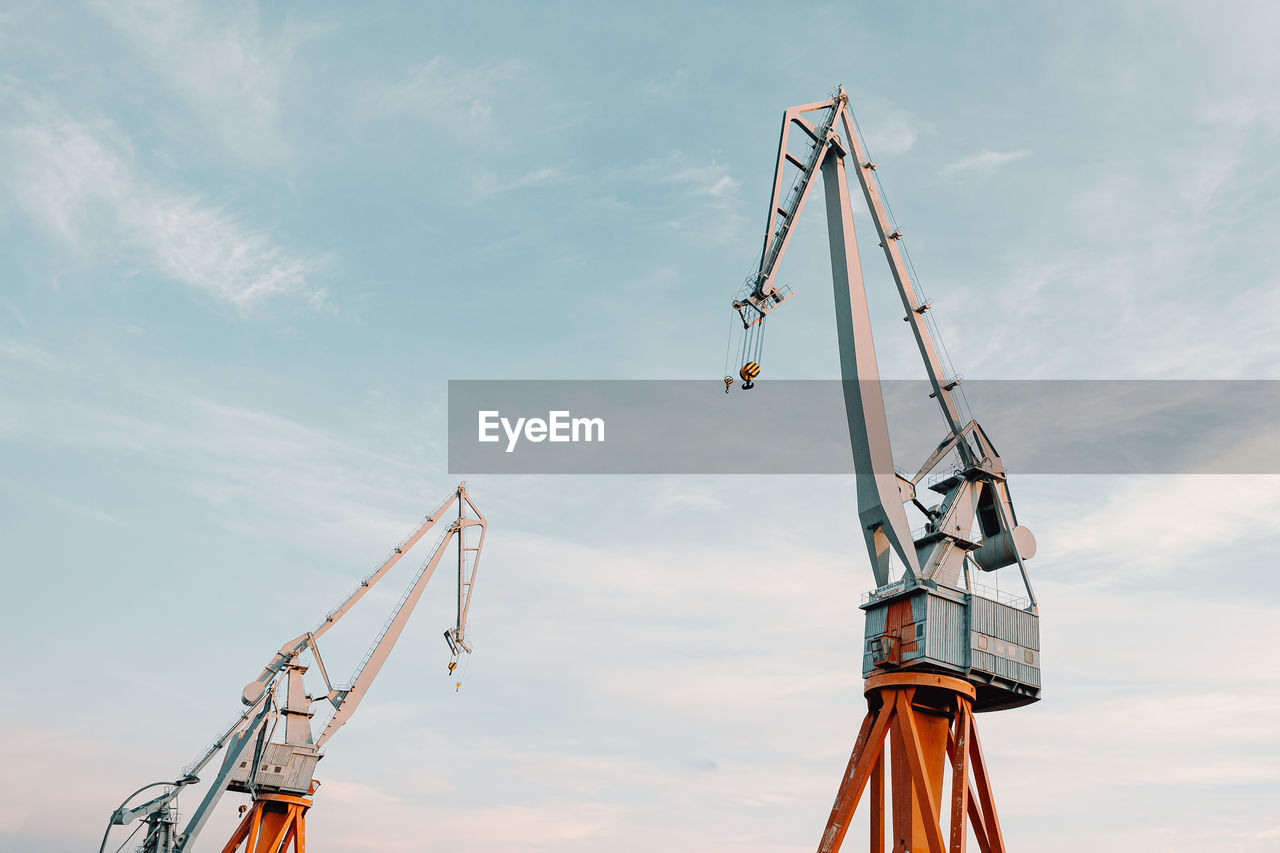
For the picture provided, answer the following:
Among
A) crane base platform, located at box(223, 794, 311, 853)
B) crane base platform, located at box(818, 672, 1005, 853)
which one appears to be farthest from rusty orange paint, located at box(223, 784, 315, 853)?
crane base platform, located at box(818, 672, 1005, 853)

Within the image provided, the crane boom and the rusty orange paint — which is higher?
the crane boom

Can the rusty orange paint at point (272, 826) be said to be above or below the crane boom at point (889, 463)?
below

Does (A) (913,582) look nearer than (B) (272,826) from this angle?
Yes

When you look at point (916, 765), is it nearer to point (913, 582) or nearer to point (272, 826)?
point (913, 582)

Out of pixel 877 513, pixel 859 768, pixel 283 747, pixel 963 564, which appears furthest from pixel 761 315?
pixel 283 747

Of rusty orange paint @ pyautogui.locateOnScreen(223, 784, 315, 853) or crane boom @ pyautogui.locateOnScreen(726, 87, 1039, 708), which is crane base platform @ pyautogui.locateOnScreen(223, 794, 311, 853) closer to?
rusty orange paint @ pyautogui.locateOnScreen(223, 784, 315, 853)

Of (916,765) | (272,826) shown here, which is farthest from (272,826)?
(916,765)

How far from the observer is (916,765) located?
4403 cm

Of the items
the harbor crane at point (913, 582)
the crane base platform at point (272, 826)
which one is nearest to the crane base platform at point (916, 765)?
the harbor crane at point (913, 582)

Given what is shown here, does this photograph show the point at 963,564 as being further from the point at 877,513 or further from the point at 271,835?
the point at 271,835

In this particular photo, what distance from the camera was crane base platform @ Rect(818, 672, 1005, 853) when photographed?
4403cm

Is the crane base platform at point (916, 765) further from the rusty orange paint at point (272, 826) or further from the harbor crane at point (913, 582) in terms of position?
the rusty orange paint at point (272, 826)

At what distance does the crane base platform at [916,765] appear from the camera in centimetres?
4403

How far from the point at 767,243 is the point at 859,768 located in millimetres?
23794
